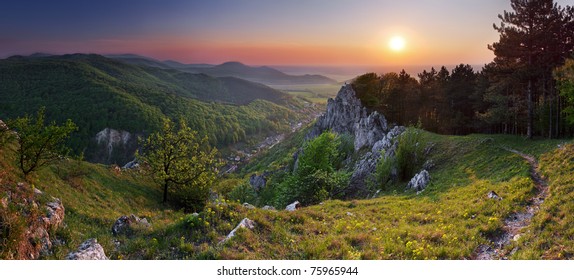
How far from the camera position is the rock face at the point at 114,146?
9812 cm

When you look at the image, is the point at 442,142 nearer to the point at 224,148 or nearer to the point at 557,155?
the point at 557,155

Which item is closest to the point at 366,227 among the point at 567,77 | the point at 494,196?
the point at 494,196

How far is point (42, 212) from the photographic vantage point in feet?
33.9

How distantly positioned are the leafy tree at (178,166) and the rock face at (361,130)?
54.6 feet

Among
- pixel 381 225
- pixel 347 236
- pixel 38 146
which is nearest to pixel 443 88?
pixel 381 225

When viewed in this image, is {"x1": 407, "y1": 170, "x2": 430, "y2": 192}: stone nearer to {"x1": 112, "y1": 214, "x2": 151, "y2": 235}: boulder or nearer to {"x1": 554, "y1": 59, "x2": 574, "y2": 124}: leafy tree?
{"x1": 554, "y1": 59, "x2": 574, "y2": 124}: leafy tree

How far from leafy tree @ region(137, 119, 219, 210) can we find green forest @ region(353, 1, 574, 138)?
3022 cm

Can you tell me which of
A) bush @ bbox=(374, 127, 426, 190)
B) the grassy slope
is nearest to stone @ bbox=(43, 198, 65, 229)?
the grassy slope

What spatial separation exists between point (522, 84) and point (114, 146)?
11613cm

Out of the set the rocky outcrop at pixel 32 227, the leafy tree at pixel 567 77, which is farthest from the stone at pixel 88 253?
the leafy tree at pixel 567 77

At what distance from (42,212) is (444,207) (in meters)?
19.1

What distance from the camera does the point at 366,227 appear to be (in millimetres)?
14016

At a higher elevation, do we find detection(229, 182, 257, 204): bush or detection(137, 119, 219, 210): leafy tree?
detection(137, 119, 219, 210): leafy tree

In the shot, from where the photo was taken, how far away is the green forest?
31.8 metres
